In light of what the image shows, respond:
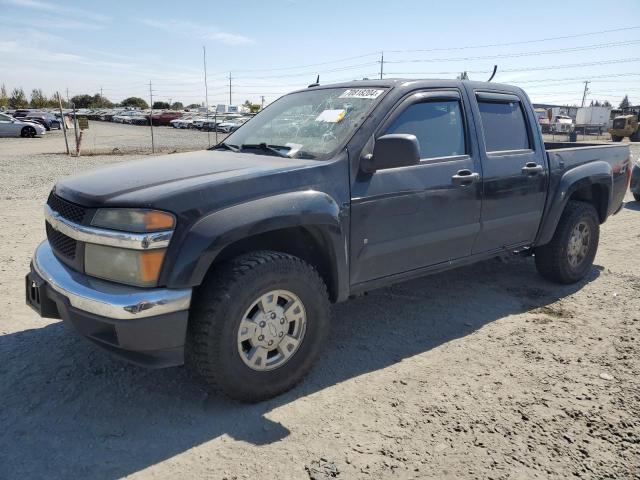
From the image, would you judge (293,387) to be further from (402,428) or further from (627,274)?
(627,274)

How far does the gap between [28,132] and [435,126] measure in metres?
29.1

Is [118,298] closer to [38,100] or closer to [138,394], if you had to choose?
[138,394]

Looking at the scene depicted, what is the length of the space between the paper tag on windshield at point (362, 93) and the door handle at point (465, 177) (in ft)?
2.66

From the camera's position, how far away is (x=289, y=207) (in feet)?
9.45

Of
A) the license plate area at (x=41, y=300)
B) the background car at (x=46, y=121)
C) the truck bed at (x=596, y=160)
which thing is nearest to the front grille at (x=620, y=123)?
the truck bed at (x=596, y=160)

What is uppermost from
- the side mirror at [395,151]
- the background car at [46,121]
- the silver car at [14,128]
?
the background car at [46,121]

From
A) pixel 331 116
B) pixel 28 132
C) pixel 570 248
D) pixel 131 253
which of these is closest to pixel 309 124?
pixel 331 116

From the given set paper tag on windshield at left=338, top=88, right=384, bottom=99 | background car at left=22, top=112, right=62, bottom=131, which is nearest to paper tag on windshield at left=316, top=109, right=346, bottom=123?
paper tag on windshield at left=338, top=88, right=384, bottom=99

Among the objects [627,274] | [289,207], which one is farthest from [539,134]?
[289,207]

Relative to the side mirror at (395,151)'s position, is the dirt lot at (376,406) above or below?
below

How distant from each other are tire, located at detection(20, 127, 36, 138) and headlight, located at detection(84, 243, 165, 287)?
29099 mm

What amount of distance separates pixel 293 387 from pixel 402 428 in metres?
0.70

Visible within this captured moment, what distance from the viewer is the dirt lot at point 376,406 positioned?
245 centimetres

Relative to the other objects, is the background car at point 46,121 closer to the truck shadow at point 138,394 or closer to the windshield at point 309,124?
the windshield at point 309,124
